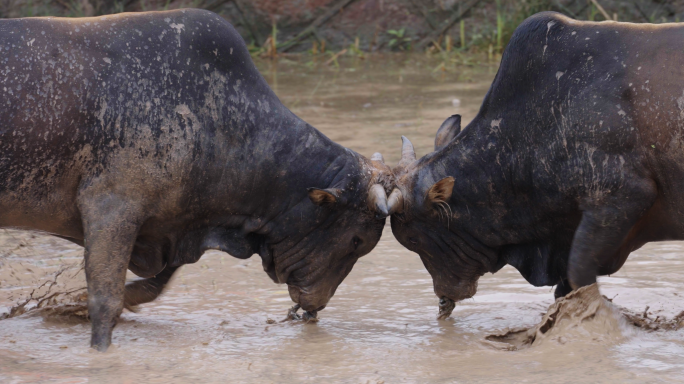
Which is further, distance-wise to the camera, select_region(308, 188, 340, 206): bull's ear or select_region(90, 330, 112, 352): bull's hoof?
select_region(308, 188, 340, 206): bull's ear

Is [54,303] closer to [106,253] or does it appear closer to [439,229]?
[106,253]

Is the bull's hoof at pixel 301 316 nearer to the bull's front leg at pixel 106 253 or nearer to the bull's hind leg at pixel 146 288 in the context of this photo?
the bull's hind leg at pixel 146 288

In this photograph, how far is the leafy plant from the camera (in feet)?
39.1

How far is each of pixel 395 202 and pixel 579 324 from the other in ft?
3.62

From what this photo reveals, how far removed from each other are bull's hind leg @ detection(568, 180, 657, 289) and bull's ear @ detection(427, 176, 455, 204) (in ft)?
2.20

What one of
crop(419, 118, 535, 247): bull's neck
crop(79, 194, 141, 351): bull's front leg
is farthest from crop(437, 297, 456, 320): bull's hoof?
crop(79, 194, 141, 351): bull's front leg

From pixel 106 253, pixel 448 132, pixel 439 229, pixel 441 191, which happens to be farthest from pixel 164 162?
pixel 448 132

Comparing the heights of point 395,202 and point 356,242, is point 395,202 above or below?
above

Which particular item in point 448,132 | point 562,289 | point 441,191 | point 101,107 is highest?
point 101,107

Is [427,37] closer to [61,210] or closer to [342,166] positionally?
[342,166]

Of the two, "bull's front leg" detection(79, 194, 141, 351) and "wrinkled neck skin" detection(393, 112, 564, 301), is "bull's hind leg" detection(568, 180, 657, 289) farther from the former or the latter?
"bull's front leg" detection(79, 194, 141, 351)

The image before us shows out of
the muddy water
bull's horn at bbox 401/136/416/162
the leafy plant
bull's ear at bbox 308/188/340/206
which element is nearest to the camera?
the muddy water

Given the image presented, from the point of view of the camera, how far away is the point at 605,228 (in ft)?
14.6

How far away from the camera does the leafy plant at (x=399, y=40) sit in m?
11.9
